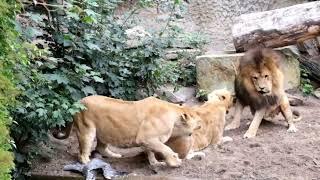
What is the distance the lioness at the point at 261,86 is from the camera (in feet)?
26.0

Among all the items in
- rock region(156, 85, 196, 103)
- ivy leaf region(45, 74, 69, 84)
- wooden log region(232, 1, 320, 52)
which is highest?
wooden log region(232, 1, 320, 52)

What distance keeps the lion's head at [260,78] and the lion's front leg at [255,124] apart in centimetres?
7

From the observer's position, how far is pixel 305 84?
10.1m

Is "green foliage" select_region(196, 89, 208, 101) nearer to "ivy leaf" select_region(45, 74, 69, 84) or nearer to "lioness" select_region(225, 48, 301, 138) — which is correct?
"lioness" select_region(225, 48, 301, 138)

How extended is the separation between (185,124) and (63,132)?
5.03 ft

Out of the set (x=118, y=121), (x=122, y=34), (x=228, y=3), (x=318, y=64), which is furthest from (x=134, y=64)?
(x=228, y=3)

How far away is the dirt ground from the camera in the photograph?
21.0 feet

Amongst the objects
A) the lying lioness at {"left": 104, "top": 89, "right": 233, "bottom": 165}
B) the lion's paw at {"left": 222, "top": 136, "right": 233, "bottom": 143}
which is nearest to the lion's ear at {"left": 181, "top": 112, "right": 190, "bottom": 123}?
the lying lioness at {"left": 104, "top": 89, "right": 233, "bottom": 165}

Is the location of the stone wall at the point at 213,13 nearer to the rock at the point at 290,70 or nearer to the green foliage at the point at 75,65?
the rock at the point at 290,70

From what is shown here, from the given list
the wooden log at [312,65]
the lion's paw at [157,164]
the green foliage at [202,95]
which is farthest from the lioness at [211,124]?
the wooden log at [312,65]

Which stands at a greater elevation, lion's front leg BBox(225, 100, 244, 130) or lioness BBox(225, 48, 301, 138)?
lioness BBox(225, 48, 301, 138)

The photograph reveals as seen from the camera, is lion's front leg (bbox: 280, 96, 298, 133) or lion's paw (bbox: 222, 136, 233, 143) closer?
lion's paw (bbox: 222, 136, 233, 143)

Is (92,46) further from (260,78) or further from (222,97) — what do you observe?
(260,78)

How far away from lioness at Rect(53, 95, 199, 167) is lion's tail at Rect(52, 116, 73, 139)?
1.03 ft
